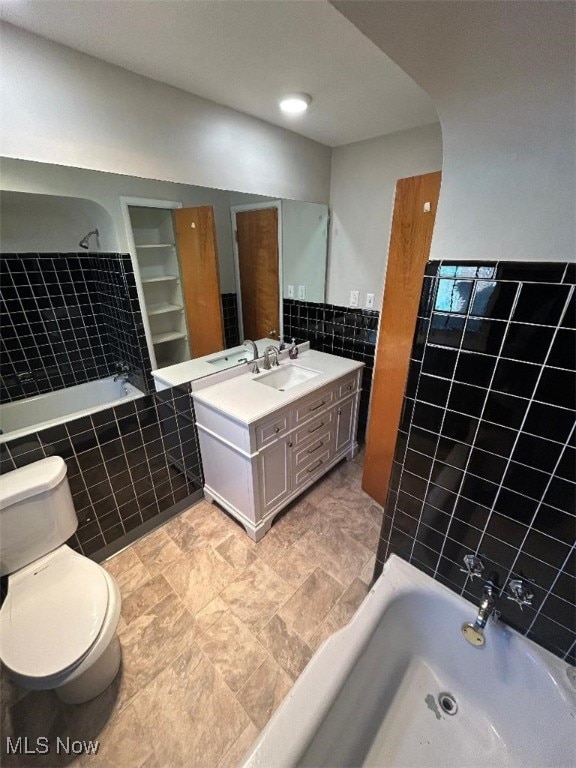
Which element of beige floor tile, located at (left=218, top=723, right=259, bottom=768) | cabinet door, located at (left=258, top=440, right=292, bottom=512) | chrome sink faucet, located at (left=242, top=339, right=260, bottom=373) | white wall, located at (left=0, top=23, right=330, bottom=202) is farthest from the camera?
chrome sink faucet, located at (left=242, top=339, right=260, bottom=373)

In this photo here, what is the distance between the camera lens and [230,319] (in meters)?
2.00

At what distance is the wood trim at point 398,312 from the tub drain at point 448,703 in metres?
0.99

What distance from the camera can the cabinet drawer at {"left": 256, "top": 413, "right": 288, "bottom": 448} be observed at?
62.1 inches

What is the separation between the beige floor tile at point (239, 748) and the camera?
3.43 feet

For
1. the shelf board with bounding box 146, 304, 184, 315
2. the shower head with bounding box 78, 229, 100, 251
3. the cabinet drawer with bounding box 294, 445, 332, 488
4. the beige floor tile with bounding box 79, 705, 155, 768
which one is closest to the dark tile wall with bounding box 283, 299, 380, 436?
the cabinet drawer with bounding box 294, 445, 332, 488

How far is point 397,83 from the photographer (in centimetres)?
122

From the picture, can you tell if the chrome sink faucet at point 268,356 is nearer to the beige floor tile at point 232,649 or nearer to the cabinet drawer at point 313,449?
the cabinet drawer at point 313,449

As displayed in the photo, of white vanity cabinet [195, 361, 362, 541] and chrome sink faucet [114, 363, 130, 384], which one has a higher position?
chrome sink faucet [114, 363, 130, 384]

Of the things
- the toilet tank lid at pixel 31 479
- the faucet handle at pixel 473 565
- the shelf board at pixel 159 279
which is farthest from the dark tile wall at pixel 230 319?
the faucet handle at pixel 473 565

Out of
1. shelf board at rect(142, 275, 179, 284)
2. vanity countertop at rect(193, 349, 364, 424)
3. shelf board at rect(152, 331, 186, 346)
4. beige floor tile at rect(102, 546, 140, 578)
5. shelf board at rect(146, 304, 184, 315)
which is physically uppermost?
shelf board at rect(142, 275, 179, 284)

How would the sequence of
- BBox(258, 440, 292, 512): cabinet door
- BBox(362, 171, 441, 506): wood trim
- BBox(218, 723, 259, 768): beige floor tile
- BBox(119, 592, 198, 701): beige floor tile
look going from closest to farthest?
BBox(218, 723, 259, 768): beige floor tile
BBox(119, 592, 198, 701): beige floor tile
BBox(362, 171, 441, 506): wood trim
BBox(258, 440, 292, 512): cabinet door

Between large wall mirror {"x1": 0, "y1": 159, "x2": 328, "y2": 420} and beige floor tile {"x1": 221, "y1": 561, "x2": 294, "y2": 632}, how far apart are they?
127cm

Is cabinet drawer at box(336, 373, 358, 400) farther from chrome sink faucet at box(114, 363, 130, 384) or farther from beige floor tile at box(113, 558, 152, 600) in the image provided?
beige floor tile at box(113, 558, 152, 600)

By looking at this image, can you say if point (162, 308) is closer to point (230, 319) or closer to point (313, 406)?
point (230, 319)
